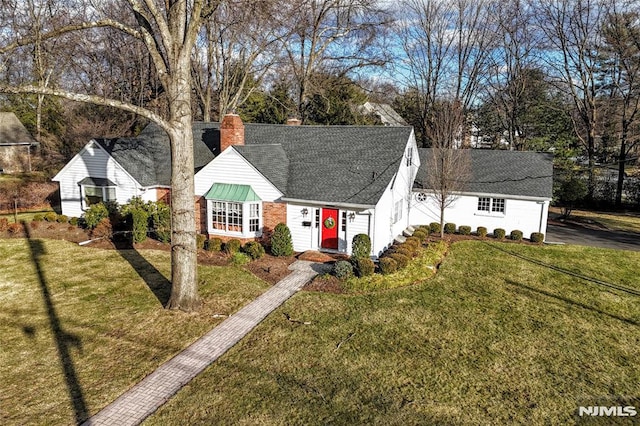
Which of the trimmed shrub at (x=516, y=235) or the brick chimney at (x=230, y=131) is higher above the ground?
the brick chimney at (x=230, y=131)

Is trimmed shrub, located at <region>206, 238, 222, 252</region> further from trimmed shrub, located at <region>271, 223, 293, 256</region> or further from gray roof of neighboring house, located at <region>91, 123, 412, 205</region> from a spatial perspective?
gray roof of neighboring house, located at <region>91, 123, 412, 205</region>

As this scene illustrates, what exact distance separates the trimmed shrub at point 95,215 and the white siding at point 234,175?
18.4 feet

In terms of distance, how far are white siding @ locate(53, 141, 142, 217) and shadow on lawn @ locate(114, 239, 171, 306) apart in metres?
3.51

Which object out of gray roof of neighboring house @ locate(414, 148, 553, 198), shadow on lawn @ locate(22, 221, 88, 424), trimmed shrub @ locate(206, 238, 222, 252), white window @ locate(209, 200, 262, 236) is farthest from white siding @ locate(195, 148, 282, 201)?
gray roof of neighboring house @ locate(414, 148, 553, 198)

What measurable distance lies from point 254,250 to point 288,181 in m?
3.85

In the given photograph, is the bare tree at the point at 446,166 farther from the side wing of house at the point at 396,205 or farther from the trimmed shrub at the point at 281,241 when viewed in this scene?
the trimmed shrub at the point at 281,241

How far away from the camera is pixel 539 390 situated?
912 centimetres

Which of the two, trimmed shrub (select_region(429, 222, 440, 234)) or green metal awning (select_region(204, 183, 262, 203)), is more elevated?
green metal awning (select_region(204, 183, 262, 203))

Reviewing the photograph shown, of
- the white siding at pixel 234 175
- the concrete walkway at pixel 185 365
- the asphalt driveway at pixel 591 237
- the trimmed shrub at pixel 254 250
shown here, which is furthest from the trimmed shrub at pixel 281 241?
the asphalt driveway at pixel 591 237

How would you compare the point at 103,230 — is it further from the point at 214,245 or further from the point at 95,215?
the point at 214,245

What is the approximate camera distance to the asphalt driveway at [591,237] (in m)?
22.8

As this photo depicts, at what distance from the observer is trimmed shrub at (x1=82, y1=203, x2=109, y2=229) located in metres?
21.2

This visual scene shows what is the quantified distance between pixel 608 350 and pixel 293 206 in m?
12.3

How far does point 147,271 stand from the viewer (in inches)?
640
